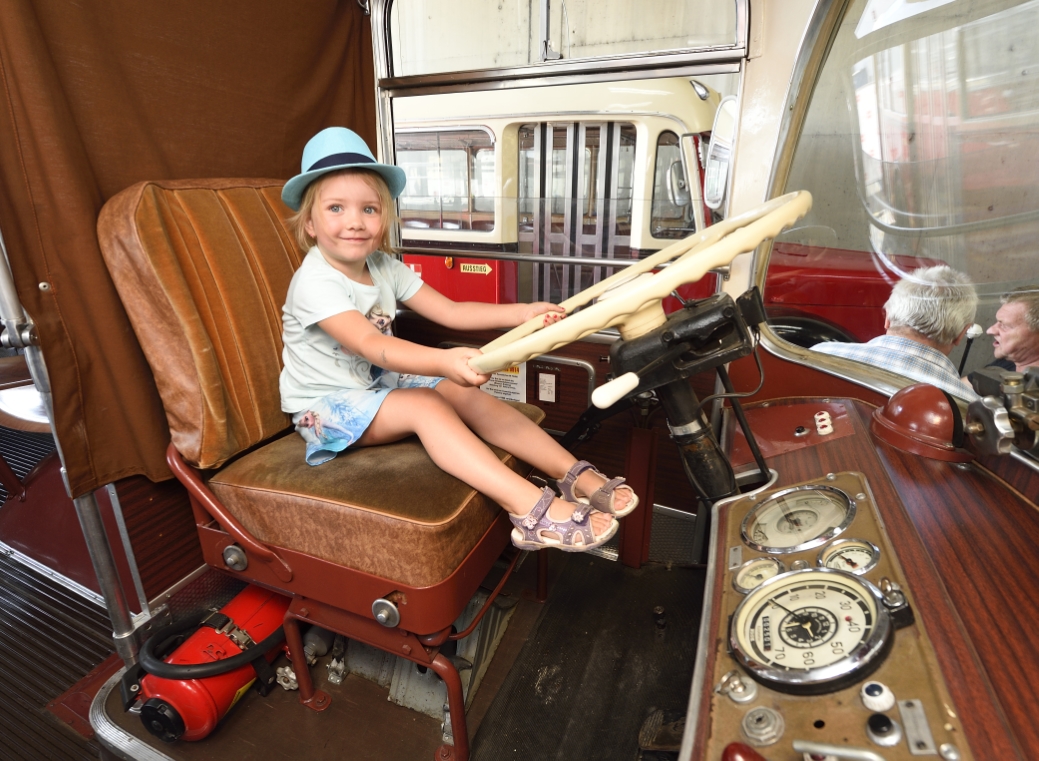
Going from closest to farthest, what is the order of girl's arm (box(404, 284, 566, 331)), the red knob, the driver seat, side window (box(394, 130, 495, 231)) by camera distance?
Result: 1. the red knob
2. the driver seat
3. girl's arm (box(404, 284, 566, 331))
4. side window (box(394, 130, 495, 231))

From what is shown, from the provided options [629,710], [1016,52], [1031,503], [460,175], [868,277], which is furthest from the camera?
[460,175]

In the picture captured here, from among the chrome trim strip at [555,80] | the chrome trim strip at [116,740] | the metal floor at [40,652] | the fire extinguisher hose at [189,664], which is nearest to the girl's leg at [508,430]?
the fire extinguisher hose at [189,664]

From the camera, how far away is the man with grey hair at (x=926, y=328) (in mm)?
1248

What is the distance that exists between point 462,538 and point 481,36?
477cm

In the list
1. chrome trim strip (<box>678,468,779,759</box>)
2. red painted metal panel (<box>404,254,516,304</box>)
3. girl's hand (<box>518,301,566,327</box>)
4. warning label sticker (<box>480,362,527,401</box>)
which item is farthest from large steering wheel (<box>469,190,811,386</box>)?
red painted metal panel (<box>404,254,516,304</box>)

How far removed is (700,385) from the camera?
68.8 inches

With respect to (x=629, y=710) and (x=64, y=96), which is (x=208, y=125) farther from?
(x=629, y=710)

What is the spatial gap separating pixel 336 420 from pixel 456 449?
32 cm

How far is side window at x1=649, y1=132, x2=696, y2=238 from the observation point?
2.36 metres

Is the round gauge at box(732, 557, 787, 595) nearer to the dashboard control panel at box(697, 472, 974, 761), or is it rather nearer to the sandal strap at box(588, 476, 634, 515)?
the dashboard control panel at box(697, 472, 974, 761)

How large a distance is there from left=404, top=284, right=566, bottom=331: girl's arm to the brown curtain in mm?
613

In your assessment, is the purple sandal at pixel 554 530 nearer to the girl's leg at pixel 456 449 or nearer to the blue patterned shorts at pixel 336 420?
the girl's leg at pixel 456 449

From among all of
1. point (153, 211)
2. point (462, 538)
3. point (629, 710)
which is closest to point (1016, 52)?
point (462, 538)

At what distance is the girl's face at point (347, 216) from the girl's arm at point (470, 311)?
0.28 meters
